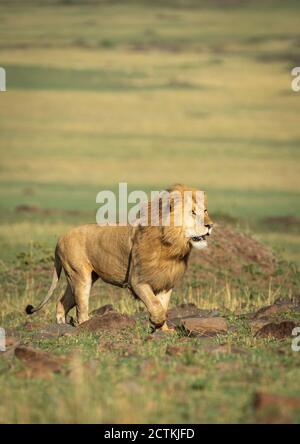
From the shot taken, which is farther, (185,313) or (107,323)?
(185,313)

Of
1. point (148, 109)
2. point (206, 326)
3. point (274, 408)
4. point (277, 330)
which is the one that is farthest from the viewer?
point (148, 109)

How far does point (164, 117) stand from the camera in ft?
178

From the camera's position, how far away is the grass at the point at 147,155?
7.54m

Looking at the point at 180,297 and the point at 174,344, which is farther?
the point at 180,297

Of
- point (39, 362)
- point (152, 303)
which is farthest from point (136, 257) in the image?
point (39, 362)

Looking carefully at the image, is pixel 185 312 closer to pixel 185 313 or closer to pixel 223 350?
pixel 185 313

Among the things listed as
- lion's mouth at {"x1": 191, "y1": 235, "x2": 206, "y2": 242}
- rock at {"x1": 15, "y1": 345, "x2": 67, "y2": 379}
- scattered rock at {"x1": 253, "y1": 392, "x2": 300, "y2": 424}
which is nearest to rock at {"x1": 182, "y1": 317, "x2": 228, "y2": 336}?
lion's mouth at {"x1": 191, "y1": 235, "x2": 206, "y2": 242}

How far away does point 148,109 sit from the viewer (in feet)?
184

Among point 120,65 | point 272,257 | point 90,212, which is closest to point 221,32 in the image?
point 120,65

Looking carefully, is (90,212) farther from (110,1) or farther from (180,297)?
(110,1)

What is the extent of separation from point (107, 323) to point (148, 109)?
150ft

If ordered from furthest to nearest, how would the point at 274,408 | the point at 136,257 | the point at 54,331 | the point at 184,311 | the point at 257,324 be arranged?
the point at 184,311 < the point at 136,257 < the point at 54,331 < the point at 257,324 < the point at 274,408

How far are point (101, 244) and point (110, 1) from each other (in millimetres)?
70443
